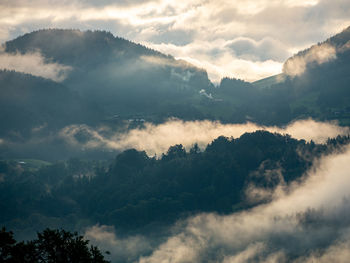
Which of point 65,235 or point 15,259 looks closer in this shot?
point 15,259

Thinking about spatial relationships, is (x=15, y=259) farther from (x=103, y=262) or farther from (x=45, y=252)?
(x=103, y=262)

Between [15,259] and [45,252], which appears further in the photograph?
[45,252]

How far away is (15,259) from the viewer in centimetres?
12019

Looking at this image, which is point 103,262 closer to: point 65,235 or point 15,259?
point 65,235

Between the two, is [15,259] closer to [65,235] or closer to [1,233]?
[1,233]

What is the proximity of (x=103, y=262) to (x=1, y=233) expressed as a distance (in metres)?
26.8

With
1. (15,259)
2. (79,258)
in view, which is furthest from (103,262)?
(15,259)

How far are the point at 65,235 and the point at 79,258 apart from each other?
6.82 m

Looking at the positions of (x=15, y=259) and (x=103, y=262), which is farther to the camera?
(x=103, y=262)

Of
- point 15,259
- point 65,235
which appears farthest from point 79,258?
point 15,259

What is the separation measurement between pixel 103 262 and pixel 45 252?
44.7ft

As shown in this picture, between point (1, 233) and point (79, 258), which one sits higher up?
point (1, 233)

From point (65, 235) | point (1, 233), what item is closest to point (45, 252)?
point (65, 235)

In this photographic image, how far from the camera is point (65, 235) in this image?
135 meters
